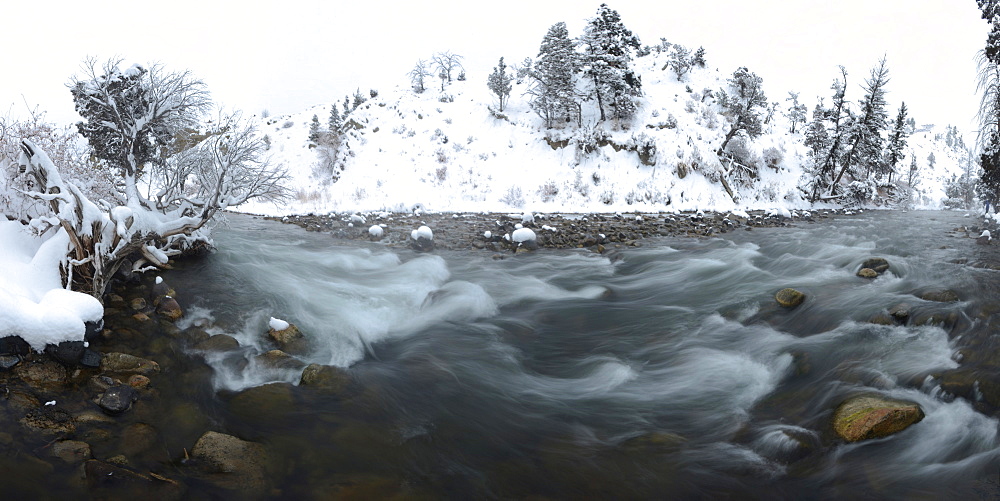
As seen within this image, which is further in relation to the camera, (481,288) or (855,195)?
(855,195)

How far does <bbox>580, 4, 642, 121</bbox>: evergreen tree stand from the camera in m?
28.0

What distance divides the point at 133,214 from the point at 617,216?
14878 mm

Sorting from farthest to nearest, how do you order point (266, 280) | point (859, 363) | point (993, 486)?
1. point (266, 280)
2. point (859, 363)
3. point (993, 486)

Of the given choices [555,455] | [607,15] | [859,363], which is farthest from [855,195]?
[555,455]

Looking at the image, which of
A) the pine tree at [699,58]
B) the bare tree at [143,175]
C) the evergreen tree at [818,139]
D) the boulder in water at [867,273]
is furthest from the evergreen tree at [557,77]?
the boulder in water at [867,273]

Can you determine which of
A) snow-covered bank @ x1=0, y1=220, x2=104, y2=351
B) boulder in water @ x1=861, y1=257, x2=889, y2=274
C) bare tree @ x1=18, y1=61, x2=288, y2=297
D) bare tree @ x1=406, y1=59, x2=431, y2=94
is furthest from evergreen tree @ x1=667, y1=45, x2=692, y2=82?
snow-covered bank @ x1=0, y1=220, x2=104, y2=351

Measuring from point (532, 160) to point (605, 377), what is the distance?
76.0ft

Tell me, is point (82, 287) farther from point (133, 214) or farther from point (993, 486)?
point (993, 486)

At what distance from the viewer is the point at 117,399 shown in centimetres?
357

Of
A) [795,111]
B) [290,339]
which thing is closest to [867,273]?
[290,339]

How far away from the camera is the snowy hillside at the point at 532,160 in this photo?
22.5 meters

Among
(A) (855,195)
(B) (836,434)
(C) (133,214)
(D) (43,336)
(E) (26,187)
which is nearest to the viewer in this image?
(B) (836,434)

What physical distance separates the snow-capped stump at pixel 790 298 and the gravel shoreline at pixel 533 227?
475cm

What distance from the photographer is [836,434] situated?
3.53 meters
